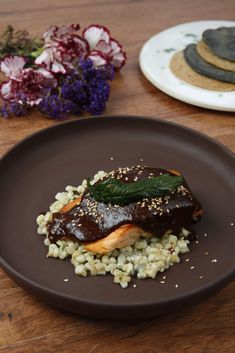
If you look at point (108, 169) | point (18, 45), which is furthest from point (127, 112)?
point (18, 45)

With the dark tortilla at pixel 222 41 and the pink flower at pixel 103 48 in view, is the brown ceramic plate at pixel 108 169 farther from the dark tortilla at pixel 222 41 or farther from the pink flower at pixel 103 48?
the dark tortilla at pixel 222 41

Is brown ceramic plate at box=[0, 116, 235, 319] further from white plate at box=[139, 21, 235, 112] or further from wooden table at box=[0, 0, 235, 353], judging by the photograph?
white plate at box=[139, 21, 235, 112]

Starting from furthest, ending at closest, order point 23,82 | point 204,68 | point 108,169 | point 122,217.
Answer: point 204,68, point 23,82, point 108,169, point 122,217

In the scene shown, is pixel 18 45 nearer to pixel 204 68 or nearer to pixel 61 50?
pixel 61 50

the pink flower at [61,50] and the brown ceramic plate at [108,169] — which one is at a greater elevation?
the pink flower at [61,50]

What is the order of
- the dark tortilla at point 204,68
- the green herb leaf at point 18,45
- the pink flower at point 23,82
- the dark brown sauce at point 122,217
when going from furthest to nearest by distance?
the green herb leaf at point 18,45 < the dark tortilla at point 204,68 < the pink flower at point 23,82 < the dark brown sauce at point 122,217

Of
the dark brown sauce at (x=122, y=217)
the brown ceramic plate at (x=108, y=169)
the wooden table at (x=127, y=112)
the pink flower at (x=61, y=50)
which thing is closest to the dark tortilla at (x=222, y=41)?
the wooden table at (x=127, y=112)
